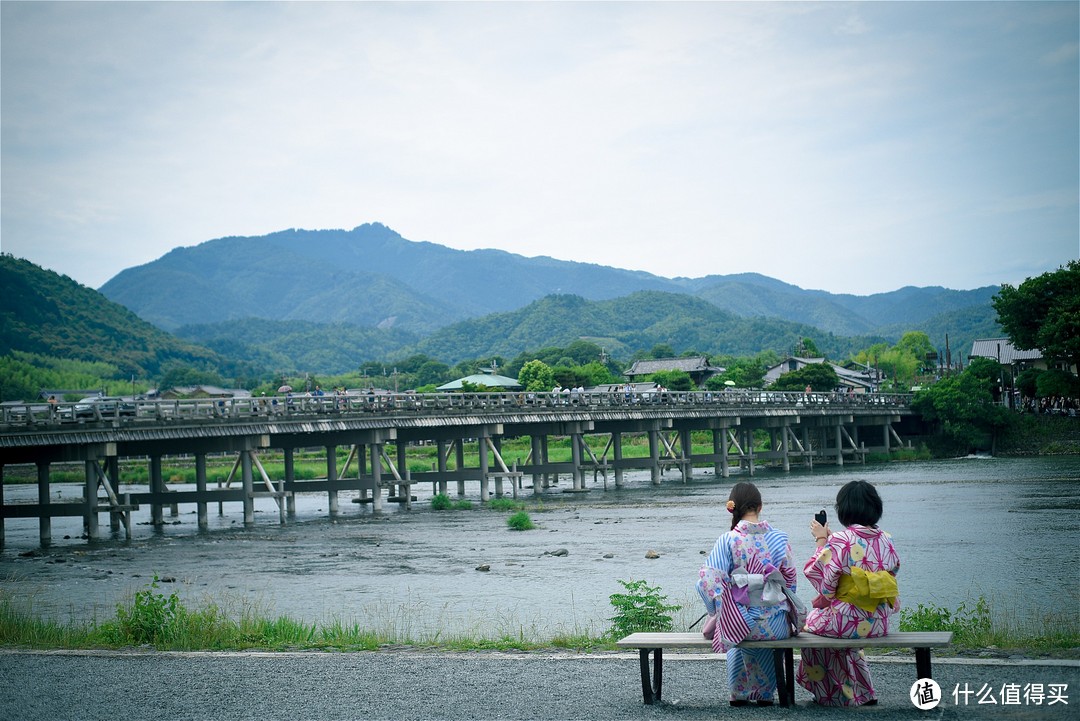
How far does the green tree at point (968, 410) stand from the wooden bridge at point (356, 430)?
10.1 feet

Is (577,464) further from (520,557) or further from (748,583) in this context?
(748,583)

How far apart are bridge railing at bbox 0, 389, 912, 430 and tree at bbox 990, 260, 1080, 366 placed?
10.4 m

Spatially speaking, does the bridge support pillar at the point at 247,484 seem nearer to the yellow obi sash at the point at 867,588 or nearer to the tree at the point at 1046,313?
the yellow obi sash at the point at 867,588

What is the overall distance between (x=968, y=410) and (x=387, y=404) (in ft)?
128

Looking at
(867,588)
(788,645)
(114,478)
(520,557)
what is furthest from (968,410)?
(788,645)

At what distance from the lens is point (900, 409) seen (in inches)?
2704

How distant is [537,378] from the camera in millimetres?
95812

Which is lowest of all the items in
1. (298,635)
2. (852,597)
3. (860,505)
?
(298,635)

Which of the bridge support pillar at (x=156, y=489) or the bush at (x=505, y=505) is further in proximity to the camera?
the bush at (x=505, y=505)

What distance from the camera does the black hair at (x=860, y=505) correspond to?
7336mm

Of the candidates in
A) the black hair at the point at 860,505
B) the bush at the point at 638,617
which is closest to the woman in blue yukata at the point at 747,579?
the black hair at the point at 860,505

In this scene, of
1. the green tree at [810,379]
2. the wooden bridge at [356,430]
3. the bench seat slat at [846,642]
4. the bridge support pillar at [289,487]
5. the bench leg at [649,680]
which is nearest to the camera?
the bench seat slat at [846,642]

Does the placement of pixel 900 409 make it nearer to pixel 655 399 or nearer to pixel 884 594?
pixel 655 399

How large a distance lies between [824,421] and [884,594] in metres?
62.6
